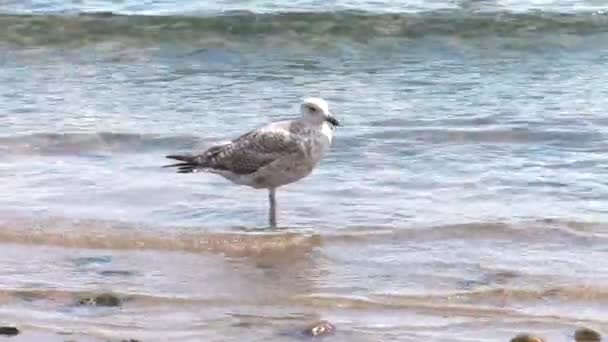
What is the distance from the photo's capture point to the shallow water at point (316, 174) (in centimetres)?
680

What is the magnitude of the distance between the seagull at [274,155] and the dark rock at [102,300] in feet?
5.99

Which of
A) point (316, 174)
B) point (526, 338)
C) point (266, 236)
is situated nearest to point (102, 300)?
point (266, 236)

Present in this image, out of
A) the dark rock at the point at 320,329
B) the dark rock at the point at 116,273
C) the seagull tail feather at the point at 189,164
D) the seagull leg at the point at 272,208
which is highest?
the seagull tail feather at the point at 189,164

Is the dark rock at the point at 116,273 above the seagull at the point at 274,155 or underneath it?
underneath

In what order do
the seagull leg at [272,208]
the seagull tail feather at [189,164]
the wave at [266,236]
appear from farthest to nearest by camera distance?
the seagull tail feather at [189,164] < the seagull leg at [272,208] < the wave at [266,236]

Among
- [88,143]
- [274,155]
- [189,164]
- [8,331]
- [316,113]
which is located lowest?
[88,143]

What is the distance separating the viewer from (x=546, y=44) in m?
13.5

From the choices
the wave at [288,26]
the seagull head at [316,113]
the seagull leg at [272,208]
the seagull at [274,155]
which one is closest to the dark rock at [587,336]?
the seagull leg at [272,208]

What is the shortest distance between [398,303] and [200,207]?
2281 millimetres

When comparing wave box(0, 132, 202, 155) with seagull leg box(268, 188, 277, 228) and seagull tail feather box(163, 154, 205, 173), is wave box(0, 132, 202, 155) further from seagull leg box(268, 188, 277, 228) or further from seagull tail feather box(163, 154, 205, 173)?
seagull leg box(268, 188, 277, 228)

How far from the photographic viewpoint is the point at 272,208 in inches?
336

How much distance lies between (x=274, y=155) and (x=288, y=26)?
232 inches

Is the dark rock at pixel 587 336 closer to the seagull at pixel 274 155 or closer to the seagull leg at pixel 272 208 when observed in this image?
the seagull leg at pixel 272 208

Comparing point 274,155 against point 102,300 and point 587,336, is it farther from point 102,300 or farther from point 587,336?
point 587,336
